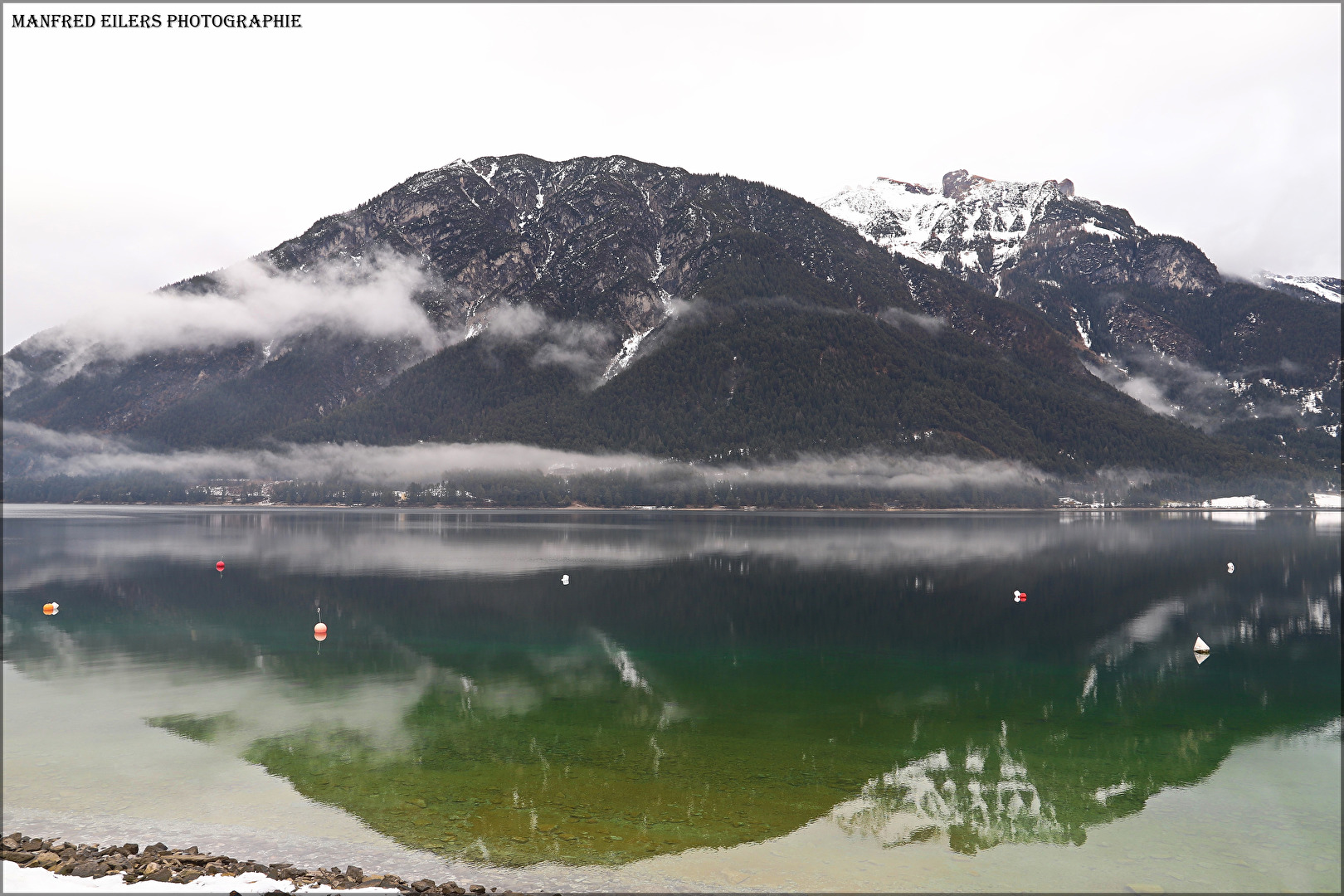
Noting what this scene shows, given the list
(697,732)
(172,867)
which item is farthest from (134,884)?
(697,732)

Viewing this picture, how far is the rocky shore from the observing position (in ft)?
48.1

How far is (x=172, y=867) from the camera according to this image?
49.9 feet

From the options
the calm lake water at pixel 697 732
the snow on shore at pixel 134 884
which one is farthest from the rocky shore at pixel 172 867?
the calm lake water at pixel 697 732

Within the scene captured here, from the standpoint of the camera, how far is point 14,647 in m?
39.6

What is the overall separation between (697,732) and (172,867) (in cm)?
1510

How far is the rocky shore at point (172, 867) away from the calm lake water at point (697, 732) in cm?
106

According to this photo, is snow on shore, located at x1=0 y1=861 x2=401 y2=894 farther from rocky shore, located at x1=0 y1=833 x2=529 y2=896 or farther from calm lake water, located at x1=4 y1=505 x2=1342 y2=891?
calm lake water, located at x1=4 y1=505 x2=1342 y2=891

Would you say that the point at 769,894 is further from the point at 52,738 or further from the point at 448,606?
the point at 448,606

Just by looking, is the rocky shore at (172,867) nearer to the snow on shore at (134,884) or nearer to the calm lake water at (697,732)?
the snow on shore at (134,884)

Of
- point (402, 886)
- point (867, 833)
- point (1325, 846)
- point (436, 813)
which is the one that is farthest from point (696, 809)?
point (1325, 846)

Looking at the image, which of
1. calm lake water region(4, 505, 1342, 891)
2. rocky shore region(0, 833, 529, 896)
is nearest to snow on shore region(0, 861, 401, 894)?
rocky shore region(0, 833, 529, 896)

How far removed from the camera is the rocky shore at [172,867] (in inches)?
577

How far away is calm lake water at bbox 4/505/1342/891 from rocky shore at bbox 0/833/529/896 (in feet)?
3.48

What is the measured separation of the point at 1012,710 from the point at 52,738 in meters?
31.6
